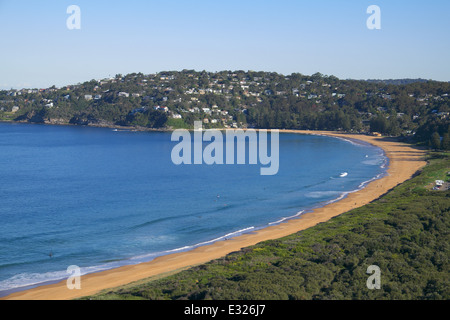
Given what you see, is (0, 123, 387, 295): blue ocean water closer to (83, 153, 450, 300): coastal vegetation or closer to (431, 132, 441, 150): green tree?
(83, 153, 450, 300): coastal vegetation

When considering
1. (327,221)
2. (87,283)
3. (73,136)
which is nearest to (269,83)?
(73,136)

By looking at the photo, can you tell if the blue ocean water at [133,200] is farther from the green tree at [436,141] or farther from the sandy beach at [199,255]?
the green tree at [436,141]

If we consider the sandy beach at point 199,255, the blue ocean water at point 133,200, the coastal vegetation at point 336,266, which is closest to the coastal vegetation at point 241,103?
the blue ocean water at point 133,200

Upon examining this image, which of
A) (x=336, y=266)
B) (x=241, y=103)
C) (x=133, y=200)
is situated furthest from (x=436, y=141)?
(x=241, y=103)

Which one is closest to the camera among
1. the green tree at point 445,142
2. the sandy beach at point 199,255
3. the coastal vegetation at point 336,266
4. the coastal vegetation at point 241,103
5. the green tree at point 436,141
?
the coastal vegetation at point 336,266

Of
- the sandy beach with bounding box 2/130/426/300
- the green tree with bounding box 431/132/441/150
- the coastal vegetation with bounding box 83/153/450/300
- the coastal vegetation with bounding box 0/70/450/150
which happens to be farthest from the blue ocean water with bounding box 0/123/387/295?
the coastal vegetation with bounding box 0/70/450/150
